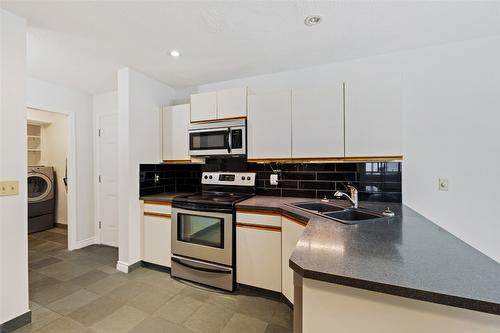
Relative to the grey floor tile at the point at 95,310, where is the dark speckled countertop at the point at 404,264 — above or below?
above

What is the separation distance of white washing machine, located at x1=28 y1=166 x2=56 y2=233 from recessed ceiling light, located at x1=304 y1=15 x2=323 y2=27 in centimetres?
525

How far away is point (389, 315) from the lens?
750 mm

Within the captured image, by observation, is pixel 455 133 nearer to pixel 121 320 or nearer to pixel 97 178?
pixel 121 320

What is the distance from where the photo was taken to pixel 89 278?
2410 mm

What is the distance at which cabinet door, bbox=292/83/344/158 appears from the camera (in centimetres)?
205

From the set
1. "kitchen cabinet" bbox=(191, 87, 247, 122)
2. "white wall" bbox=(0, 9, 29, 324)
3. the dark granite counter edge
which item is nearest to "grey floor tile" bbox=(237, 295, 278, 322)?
the dark granite counter edge

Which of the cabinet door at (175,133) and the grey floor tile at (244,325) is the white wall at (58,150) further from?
the grey floor tile at (244,325)

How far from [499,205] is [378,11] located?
6.19 feet

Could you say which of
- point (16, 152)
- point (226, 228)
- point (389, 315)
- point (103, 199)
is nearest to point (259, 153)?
point (226, 228)

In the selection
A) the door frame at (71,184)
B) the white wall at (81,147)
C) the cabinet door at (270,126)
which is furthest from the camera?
the door frame at (71,184)

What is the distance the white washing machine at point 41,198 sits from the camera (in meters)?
3.98

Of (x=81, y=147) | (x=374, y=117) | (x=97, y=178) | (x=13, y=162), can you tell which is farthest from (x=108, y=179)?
(x=374, y=117)

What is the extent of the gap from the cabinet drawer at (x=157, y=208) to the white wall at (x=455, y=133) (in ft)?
8.15

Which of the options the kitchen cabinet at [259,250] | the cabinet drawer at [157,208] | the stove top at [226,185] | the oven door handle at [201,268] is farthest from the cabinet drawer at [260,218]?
the cabinet drawer at [157,208]
